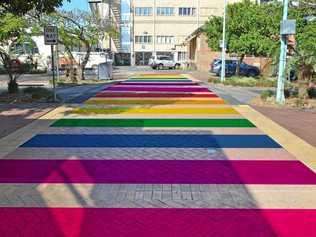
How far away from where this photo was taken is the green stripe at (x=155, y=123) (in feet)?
40.7

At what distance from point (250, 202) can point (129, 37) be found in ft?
247

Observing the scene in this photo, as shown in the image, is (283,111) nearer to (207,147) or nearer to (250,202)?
(207,147)

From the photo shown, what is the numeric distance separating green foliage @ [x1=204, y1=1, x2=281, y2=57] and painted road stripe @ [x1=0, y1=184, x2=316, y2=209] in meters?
21.8

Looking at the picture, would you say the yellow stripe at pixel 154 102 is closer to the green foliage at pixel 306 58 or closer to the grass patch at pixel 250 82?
the green foliage at pixel 306 58

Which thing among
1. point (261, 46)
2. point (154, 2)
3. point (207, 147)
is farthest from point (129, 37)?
point (207, 147)

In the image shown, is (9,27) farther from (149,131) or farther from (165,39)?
(165,39)

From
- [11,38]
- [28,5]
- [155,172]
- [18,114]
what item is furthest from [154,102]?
[155,172]

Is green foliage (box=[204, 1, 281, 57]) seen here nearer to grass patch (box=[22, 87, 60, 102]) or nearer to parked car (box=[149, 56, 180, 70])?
grass patch (box=[22, 87, 60, 102])

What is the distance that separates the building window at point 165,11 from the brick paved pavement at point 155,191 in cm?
7164

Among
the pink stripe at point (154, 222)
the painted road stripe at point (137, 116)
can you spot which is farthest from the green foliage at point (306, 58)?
the pink stripe at point (154, 222)

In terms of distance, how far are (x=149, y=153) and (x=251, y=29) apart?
23.5m

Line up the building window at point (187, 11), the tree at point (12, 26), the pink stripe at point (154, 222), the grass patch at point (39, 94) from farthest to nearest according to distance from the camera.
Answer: the building window at point (187, 11)
the grass patch at point (39, 94)
the tree at point (12, 26)
the pink stripe at point (154, 222)

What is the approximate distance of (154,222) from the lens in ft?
17.9

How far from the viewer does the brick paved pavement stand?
Answer: 210 inches
